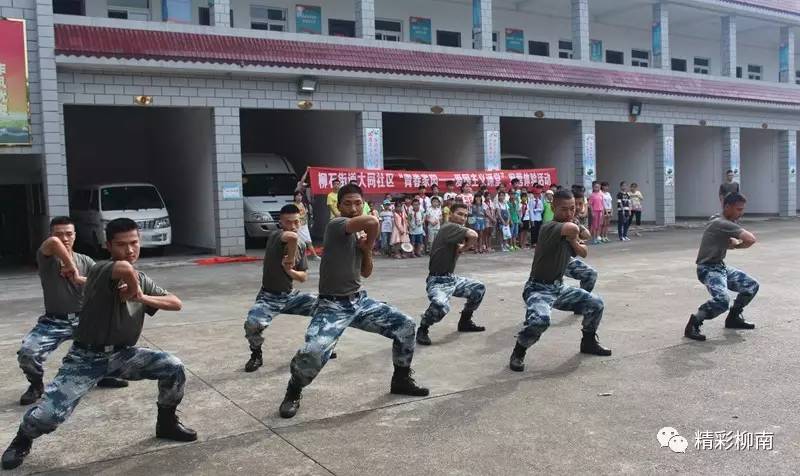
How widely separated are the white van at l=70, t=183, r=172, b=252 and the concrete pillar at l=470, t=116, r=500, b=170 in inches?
320

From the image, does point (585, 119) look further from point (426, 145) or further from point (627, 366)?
point (627, 366)

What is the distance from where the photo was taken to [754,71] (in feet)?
96.0

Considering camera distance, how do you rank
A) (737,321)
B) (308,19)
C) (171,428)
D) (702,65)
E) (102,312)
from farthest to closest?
(702,65), (308,19), (737,321), (171,428), (102,312)

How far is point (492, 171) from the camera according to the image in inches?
729

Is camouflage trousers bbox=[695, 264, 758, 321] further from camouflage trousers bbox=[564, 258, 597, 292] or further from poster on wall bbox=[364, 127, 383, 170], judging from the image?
poster on wall bbox=[364, 127, 383, 170]

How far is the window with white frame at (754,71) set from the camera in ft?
95.1

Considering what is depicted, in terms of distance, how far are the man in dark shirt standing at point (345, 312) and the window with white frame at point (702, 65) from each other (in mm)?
25635

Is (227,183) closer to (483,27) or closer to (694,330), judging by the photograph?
(483,27)

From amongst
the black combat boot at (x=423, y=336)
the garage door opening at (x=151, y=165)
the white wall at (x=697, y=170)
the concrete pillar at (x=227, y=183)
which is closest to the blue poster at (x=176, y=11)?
the garage door opening at (x=151, y=165)

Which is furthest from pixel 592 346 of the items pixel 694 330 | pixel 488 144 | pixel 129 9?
pixel 129 9

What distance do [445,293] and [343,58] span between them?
1014 centimetres

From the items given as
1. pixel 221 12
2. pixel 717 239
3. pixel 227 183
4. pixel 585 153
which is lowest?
pixel 717 239

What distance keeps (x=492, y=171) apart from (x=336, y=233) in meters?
13.8

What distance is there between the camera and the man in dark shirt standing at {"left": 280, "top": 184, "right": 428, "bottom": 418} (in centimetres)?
496
